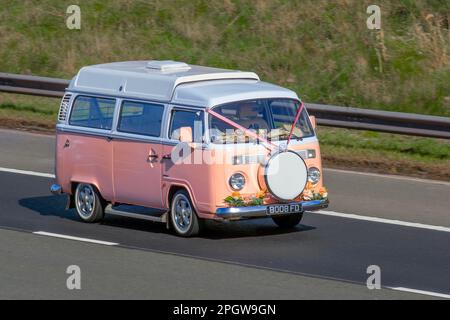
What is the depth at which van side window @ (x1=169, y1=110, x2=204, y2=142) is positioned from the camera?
14.2 meters

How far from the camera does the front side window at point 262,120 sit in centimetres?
1416

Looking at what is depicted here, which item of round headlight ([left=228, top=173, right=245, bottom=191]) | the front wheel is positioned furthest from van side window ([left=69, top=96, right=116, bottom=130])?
the front wheel

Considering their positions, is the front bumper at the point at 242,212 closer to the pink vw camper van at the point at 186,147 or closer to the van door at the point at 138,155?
the pink vw camper van at the point at 186,147

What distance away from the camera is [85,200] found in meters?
15.5

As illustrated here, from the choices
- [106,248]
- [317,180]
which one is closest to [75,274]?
[106,248]

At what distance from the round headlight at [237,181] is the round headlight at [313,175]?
95 centimetres

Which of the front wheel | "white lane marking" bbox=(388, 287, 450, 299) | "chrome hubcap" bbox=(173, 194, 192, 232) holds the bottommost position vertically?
"white lane marking" bbox=(388, 287, 450, 299)

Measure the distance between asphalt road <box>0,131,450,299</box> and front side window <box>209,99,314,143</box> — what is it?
4.08ft

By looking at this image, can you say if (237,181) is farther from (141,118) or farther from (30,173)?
(30,173)

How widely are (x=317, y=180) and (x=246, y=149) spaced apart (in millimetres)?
1106

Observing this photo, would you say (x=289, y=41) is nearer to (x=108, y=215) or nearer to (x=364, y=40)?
(x=364, y=40)

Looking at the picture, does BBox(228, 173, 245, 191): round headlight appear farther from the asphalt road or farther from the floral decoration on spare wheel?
the asphalt road

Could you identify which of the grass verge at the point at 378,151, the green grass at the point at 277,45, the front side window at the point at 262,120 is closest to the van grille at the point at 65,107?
the front side window at the point at 262,120

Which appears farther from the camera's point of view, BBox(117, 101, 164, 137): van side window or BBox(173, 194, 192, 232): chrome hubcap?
BBox(117, 101, 164, 137): van side window
